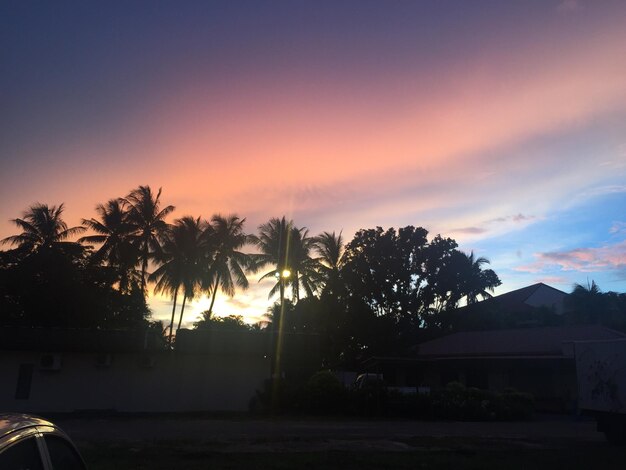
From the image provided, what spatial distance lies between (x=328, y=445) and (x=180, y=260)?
28.6 m

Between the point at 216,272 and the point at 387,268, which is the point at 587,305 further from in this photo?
the point at 216,272

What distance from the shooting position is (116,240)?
4075 centimetres

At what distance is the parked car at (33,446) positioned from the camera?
9.41 ft

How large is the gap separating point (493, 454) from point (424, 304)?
33237 millimetres

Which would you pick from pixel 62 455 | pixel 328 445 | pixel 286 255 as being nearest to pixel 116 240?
pixel 286 255

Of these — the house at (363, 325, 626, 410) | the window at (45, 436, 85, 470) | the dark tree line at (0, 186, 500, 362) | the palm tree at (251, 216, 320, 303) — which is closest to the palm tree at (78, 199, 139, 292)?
the dark tree line at (0, 186, 500, 362)

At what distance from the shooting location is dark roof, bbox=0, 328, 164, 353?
75.7 feet

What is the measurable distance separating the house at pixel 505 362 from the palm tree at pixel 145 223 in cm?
1743

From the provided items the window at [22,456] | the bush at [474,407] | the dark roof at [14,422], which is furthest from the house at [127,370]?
the window at [22,456]

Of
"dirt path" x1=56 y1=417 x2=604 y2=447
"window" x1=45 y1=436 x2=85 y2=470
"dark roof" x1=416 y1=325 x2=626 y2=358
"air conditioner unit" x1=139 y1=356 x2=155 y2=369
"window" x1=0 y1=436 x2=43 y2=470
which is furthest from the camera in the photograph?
"dark roof" x1=416 y1=325 x2=626 y2=358

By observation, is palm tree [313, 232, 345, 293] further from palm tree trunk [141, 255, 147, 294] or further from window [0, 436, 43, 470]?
window [0, 436, 43, 470]

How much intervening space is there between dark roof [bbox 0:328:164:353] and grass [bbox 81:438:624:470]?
444 inches

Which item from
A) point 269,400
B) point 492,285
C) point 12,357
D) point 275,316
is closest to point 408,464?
point 269,400

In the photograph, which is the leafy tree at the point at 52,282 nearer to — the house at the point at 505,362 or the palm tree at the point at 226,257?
the palm tree at the point at 226,257
